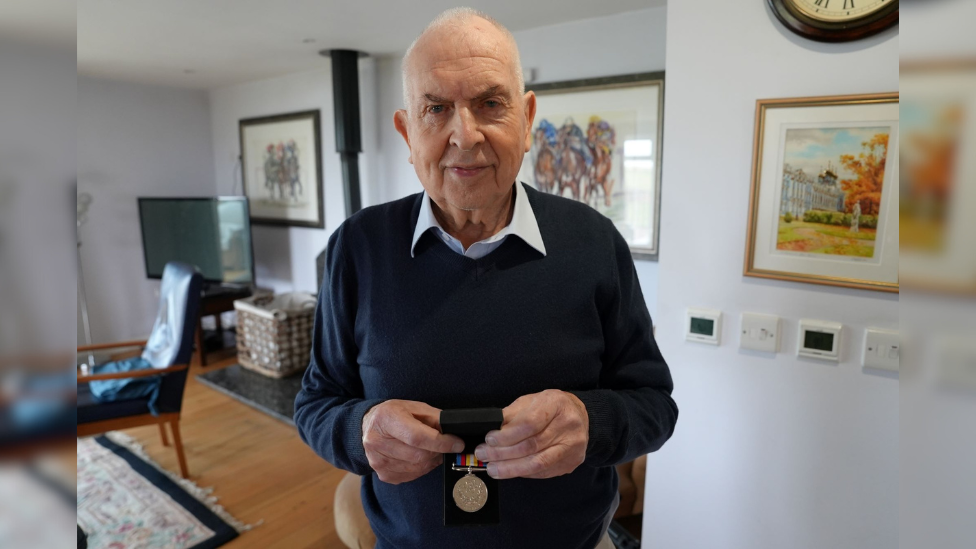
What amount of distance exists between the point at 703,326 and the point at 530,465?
90 centimetres

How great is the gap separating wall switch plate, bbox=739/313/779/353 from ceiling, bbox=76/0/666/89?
6.02 ft

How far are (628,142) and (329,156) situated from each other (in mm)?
2337

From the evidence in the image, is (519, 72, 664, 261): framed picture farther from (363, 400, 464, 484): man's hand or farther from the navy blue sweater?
(363, 400, 464, 484): man's hand

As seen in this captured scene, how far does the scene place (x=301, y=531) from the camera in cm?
230

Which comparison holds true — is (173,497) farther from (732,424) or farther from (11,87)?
(11,87)

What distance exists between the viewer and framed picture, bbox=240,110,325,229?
165 inches

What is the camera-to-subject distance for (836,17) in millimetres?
1219

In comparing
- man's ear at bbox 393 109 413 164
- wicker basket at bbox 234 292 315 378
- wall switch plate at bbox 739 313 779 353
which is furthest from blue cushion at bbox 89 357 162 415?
wall switch plate at bbox 739 313 779 353

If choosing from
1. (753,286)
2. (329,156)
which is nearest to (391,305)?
(753,286)

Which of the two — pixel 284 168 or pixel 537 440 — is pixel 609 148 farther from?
pixel 284 168

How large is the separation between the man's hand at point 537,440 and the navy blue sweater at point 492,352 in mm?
57

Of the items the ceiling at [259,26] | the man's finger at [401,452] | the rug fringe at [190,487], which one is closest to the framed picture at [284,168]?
the ceiling at [259,26]

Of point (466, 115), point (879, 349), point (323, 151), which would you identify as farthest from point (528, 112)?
point (323, 151)

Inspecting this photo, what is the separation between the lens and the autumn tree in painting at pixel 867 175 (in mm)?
1254
